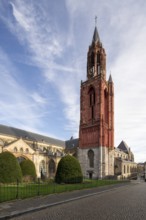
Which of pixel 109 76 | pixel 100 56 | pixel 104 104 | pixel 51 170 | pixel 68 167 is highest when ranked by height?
pixel 100 56

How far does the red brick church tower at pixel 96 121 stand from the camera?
54719mm

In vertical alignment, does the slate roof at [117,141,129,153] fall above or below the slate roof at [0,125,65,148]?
below

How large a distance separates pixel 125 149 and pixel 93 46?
152 feet

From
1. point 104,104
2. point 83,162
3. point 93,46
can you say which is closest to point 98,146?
point 83,162

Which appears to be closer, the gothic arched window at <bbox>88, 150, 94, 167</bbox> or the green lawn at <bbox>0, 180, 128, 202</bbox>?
the green lawn at <bbox>0, 180, 128, 202</bbox>

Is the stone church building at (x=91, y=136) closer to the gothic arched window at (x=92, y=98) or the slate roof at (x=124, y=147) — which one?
the gothic arched window at (x=92, y=98)

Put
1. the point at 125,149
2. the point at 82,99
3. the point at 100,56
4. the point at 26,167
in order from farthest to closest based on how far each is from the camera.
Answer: the point at 125,149, the point at 100,56, the point at 82,99, the point at 26,167

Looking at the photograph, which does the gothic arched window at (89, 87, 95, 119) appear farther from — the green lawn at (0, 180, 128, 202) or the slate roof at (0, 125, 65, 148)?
the green lawn at (0, 180, 128, 202)

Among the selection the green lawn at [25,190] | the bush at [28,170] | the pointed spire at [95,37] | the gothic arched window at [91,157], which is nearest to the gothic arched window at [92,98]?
the gothic arched window at [91,157]

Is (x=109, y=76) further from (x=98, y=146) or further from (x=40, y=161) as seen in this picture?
(x=40, y=161)

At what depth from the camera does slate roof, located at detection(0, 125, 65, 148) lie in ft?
190

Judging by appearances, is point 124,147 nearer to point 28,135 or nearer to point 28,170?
point 28,135

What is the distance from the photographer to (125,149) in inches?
3738

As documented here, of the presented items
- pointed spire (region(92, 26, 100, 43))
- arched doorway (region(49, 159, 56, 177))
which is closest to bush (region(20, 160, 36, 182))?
arched doorway (region(49, 159, 56, 177))
